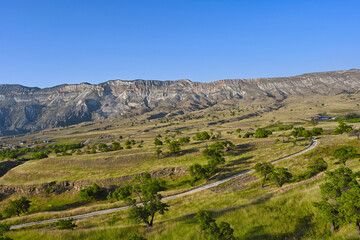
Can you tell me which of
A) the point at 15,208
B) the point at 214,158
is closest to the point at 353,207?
the point at 214,158

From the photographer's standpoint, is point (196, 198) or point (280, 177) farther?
Answer: point (196, 198)

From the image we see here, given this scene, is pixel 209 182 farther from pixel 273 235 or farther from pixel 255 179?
pixel 273 235

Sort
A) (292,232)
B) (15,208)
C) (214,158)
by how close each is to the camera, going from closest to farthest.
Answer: (292,232)
(15,208)
(214,158)

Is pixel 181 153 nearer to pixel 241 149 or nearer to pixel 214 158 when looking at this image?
pixel 214 158

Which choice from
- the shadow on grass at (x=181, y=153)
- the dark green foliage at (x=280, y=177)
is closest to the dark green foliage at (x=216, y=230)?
the dark green foliage at (x=280, y=177)

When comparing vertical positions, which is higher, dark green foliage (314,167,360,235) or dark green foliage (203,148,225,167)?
dark green foliage (314,167,360,235)

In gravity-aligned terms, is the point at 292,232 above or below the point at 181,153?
above

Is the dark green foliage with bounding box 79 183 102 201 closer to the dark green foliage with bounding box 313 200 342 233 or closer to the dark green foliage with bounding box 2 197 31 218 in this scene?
the dark green foliage with bounding box 2 197 31 218

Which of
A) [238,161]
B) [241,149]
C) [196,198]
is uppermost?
[241,149]

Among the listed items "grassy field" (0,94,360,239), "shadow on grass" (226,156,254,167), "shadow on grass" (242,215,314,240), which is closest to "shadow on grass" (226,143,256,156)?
"grassy field" (0,94,360,239)

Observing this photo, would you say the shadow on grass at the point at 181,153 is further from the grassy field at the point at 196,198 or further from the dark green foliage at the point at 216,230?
the dark green foliage at the point at 216,230

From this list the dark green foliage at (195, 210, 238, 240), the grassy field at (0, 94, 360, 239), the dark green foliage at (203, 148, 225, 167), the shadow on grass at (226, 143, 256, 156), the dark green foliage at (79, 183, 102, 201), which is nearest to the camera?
the dark green foliage at (195, 210, 238, 240)

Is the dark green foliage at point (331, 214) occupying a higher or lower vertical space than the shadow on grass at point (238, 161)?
higher

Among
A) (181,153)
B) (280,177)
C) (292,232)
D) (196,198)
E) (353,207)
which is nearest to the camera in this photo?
(353,207)
